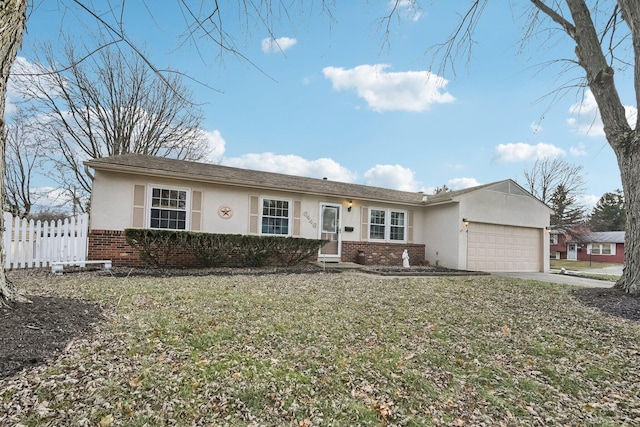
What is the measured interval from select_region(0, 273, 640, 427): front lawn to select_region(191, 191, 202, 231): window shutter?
4.74 metres

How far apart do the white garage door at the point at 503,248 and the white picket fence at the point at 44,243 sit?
12593mm

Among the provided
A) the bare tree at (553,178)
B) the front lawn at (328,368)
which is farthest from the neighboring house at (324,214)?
the bare tree at (553,178)

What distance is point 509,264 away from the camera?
1336cm

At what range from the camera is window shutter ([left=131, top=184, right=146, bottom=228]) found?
30.1 ft

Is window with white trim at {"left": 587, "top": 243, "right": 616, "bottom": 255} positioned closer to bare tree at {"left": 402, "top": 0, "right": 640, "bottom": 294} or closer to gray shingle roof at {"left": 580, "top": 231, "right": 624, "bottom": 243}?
gray shingle roof at {"left": 580, "top": 231, "right": 624, "bottom": 243}

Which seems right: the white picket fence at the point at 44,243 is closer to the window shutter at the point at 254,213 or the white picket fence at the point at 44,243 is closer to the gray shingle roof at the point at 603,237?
the window shutter at the point at 254,213

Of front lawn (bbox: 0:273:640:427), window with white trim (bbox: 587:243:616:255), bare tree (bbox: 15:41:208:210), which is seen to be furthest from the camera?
window with white trim (bbox: 587:243:616:255)

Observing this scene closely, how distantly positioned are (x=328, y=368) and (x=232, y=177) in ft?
27.1

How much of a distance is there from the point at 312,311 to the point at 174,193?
6898 mm

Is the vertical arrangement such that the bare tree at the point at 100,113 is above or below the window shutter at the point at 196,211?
above

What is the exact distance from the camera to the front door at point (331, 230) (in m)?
11.9

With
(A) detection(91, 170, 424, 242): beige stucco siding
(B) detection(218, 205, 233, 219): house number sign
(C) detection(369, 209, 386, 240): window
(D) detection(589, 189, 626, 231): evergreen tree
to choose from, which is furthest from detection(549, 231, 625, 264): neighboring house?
(B) detection(218, 205, 233, 219): house number sign

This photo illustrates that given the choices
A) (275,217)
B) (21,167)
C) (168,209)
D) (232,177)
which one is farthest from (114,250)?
(21,167)

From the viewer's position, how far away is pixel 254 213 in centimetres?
1070
